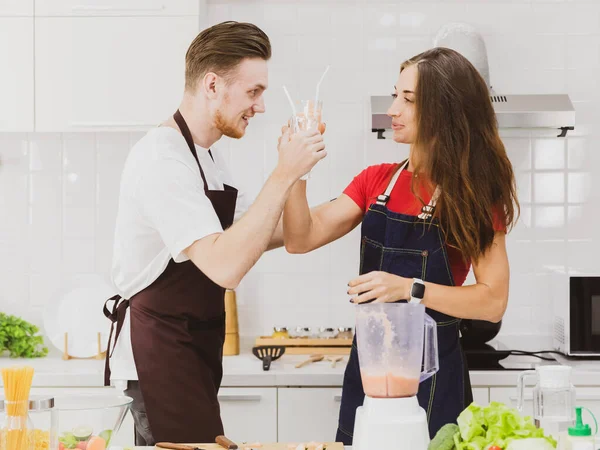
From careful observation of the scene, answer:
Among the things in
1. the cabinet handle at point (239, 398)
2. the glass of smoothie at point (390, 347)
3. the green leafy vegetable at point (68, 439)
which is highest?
the glass of smoothie at point (390, 347)

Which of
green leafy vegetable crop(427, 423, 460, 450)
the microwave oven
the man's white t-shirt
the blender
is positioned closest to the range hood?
the microwave oven

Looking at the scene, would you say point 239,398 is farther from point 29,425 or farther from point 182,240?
point 29,425

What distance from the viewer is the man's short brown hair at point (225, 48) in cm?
210

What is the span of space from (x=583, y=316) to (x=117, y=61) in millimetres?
2034

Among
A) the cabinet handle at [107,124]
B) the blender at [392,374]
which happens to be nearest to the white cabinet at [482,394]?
the blender at [392,374]

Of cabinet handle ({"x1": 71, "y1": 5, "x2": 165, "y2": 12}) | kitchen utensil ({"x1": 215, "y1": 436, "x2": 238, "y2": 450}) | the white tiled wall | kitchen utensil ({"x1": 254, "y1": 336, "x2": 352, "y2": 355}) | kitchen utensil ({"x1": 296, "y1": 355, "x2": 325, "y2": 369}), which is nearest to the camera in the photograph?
kitchen utensil ({"x1": 215, "y1": 436, "x2": 238, "y2": 450})

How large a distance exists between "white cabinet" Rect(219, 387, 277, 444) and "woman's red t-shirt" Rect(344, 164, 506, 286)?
0.88 metres

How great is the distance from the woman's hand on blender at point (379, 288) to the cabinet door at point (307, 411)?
0.90m

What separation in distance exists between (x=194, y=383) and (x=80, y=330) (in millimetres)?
1334

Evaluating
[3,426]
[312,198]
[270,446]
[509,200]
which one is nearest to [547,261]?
[312,198]

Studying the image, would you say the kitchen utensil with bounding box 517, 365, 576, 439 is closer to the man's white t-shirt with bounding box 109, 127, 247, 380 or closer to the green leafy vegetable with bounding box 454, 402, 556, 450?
the green leafy vegetable with bounding box 454, 402, 556, 450

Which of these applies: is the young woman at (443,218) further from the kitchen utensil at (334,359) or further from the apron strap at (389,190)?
the kitchen utensil at (334,359)

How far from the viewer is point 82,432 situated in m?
1.46

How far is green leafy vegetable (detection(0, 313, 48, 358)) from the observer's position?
318cm
